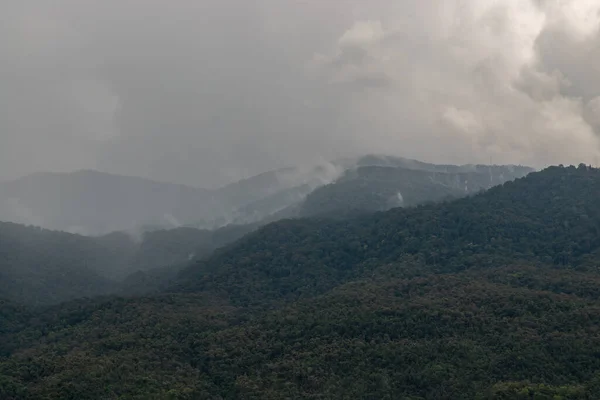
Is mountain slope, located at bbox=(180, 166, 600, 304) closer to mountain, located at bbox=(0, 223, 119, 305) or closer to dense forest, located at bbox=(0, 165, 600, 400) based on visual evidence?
dense forest, located at bbox=(0, 165, 600, 400)

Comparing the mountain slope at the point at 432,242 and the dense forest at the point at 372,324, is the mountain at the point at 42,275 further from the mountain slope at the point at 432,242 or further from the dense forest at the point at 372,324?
the dense forest at the point at 372,324

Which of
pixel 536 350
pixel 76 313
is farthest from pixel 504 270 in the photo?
pixel 76 313

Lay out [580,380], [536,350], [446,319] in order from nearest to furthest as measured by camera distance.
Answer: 1. [580,380]
2. [536,350]
3. [446,319]

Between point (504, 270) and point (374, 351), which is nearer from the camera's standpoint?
point (374, 351)

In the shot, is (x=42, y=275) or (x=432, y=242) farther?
(x=42, y=275)

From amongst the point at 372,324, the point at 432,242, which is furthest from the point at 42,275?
the point at 372,324

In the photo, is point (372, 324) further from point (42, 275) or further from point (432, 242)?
point (42, 275)

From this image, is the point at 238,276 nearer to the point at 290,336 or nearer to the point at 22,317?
the point at 22,317

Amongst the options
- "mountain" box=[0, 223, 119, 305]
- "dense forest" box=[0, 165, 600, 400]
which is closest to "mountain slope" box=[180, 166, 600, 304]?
"dense forest" box=[0, 165, 600, 400]

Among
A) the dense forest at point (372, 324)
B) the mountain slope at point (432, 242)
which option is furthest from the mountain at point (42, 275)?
the dense forest at point (372, 324)
